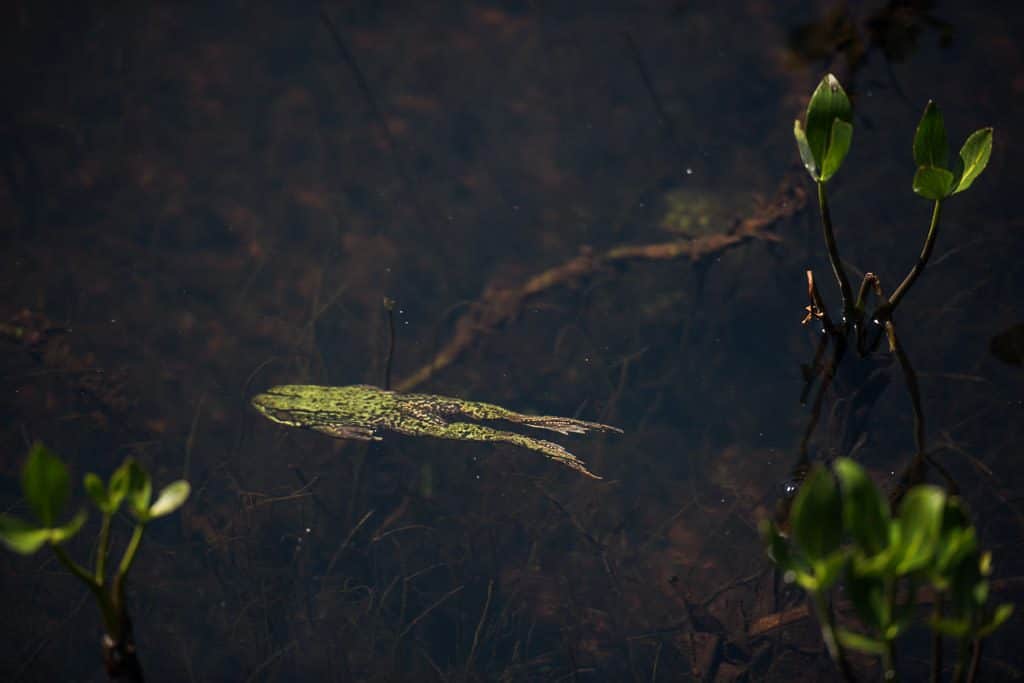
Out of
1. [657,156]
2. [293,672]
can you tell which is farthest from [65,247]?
[657,156]

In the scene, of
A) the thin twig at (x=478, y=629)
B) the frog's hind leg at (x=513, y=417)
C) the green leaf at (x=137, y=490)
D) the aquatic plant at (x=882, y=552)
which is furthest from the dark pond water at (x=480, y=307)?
the green leaf at (x=137, y=490)

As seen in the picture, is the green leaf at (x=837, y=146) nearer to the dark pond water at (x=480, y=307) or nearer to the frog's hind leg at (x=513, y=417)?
the dark pond water at (x=480, y=307)

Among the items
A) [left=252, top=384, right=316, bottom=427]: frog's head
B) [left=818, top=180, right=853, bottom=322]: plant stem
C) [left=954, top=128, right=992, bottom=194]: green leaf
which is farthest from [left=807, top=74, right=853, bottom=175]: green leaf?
[left=252, top=384, right=316, bottom=427]: frog's head

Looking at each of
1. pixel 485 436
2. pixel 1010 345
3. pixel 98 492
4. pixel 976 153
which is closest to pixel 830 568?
pixel 98 492

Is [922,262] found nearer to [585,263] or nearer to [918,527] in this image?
[918,527]

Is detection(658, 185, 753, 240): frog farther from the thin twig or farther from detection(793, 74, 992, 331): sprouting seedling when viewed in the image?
detection(793, 74, 992, 331): sprouting seedling

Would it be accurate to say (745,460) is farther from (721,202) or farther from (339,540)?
(339,540)
